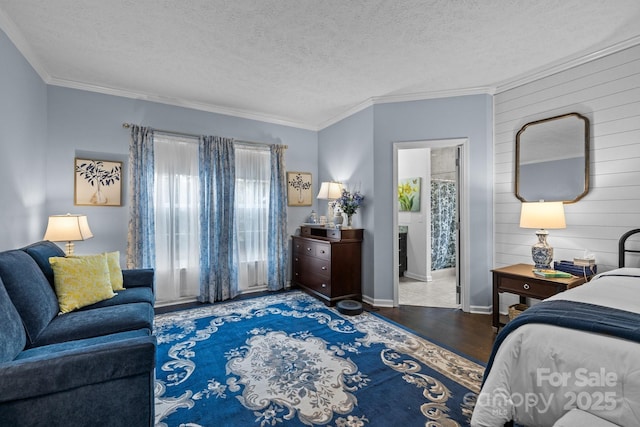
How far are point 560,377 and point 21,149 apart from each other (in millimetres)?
4265

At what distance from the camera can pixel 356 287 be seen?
3.99 m

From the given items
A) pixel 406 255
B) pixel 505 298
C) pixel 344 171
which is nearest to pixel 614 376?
pixel 505 298

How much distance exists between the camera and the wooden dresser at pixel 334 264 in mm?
3797

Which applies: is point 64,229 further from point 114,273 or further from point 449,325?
point 449,325

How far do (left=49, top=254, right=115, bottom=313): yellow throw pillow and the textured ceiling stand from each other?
6.42ft

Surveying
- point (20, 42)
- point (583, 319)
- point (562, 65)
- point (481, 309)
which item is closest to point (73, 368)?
point (583, 319)

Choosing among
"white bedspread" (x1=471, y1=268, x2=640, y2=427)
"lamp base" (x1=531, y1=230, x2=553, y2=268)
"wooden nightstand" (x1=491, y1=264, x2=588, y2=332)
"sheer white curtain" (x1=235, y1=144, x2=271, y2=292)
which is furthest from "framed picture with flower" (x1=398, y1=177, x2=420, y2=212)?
"white bedspread" (x1=471, y1=268, x2=640, y2=427)

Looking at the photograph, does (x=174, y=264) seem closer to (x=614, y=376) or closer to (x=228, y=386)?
(x=228, y=386)

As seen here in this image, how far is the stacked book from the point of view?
2570 millimetres

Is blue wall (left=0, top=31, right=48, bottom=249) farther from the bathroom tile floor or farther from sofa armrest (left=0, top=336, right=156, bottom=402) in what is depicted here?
the bathroom tile floor

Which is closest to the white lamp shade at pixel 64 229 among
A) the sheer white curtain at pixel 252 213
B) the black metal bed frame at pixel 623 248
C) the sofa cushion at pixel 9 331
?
the sofa cushion at pixel 9 331

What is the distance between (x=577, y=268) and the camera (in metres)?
2.61

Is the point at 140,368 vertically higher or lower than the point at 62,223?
lower

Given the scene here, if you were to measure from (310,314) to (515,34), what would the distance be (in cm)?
347
